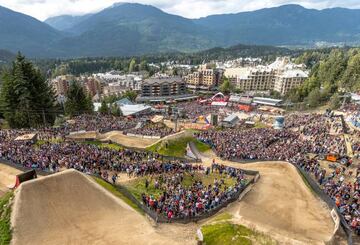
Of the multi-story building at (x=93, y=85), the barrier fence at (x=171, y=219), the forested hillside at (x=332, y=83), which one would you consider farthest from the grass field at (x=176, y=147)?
the multi-story building at (x=93, y=85)

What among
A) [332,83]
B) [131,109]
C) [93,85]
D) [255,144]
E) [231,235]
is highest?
[231,235]

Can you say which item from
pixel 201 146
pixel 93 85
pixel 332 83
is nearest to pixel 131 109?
pixel 201 146

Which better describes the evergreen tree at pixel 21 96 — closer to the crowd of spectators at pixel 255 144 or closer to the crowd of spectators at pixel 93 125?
the crowd of spectators at pixel 93 125

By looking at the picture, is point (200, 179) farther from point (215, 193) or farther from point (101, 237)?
point (101, 237)

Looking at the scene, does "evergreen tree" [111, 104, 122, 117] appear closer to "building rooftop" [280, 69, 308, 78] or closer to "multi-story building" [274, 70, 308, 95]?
"multi-story building" [274, 70, 308, 95]

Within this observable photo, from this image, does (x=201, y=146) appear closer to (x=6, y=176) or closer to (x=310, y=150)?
(x=310, y=150)

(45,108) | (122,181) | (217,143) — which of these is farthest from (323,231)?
(45,108)
